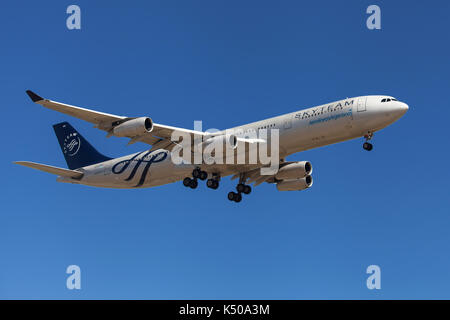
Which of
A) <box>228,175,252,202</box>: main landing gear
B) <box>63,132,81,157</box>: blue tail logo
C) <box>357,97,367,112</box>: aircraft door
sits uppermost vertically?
<box>63,132,81,157</box>: blue tail logo

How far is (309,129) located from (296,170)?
6468 mm

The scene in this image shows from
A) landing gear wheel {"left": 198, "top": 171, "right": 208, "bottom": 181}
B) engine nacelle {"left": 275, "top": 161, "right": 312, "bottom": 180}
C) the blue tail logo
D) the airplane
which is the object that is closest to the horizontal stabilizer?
the airplane

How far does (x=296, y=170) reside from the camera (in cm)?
4559

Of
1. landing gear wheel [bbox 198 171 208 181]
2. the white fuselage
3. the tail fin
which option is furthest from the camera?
the tail fin

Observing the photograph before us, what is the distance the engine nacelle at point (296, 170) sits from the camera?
149ft

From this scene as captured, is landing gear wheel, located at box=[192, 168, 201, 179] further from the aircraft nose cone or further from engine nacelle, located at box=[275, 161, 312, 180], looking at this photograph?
the aircraft nose cone

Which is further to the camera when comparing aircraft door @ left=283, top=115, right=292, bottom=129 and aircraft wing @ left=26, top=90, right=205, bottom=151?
aircraft door @ left=283, top=115, right=292, bottom=129

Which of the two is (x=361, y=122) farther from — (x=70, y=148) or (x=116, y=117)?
(x=70, y=148)

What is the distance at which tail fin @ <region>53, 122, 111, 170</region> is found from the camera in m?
51.2

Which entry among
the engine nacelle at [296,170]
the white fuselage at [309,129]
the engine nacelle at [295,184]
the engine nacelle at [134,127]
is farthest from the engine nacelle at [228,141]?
the engine nacelle at [295,184]

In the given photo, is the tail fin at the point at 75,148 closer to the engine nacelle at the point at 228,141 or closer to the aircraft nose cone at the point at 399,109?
the engine nacelle at the point at 228,141
